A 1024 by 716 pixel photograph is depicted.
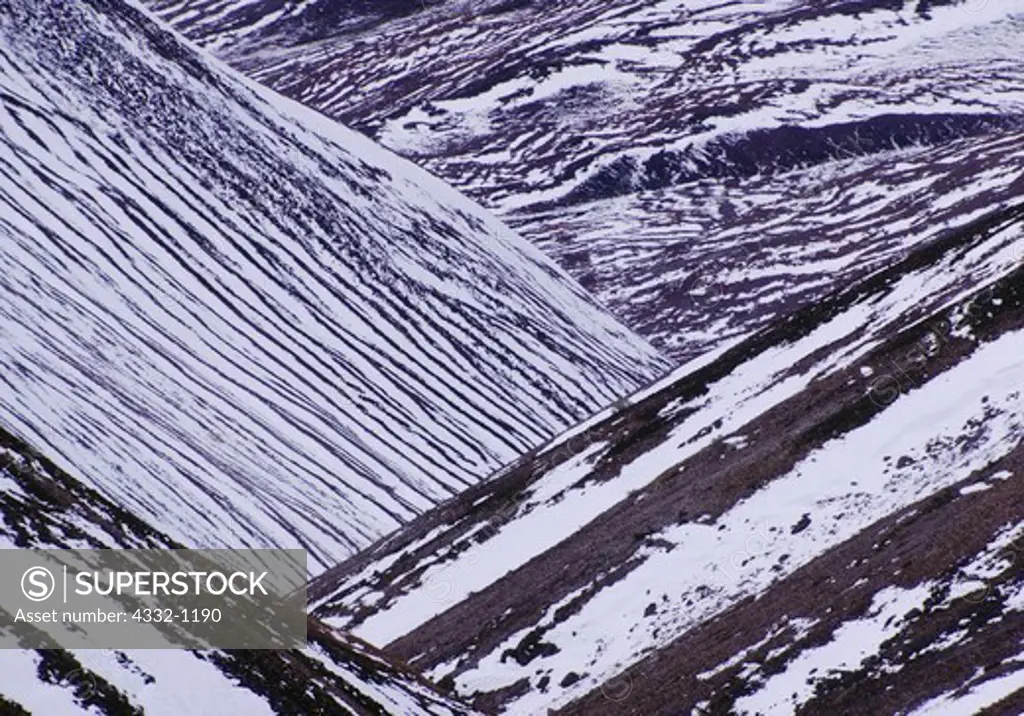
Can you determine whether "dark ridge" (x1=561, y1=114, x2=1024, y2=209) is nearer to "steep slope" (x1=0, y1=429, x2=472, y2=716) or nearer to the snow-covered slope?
the snow-covered slope

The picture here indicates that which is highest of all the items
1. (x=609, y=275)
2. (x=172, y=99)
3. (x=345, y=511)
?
(x=609, y=275)

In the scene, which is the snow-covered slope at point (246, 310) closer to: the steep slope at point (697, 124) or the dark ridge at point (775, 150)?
the steep slope at point (697, 124)

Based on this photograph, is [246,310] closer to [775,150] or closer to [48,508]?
[48,508]

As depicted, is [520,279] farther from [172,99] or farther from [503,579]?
[503,579]

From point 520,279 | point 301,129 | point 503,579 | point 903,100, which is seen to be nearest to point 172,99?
point 301,129

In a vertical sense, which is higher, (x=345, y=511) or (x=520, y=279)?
(x=520, y=279)

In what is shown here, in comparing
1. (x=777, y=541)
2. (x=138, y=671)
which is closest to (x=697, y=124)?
(x=777, y=541)

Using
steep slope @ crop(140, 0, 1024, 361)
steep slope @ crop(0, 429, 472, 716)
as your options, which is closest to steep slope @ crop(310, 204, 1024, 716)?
steep slope @ crop(0, 429, 472, 716)
